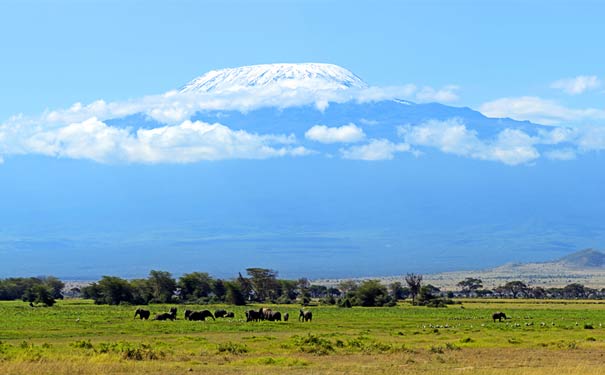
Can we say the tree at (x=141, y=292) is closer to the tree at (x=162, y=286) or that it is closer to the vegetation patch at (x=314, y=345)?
the tree at (x=162, y=286)

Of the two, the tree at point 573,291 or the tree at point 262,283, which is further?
the tree at point 573,291

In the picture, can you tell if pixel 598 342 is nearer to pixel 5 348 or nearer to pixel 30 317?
pixel 5 348

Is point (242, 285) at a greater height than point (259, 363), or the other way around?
point (242, 285)

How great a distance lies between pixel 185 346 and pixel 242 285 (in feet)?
211

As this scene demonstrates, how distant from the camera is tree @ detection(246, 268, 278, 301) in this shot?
101m

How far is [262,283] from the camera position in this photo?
102 metres

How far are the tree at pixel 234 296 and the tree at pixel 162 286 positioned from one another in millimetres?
6013

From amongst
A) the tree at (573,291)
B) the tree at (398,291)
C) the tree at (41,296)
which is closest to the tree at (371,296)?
the tree at (398,291)

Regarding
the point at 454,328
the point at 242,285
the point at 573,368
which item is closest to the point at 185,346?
the point at 573,368

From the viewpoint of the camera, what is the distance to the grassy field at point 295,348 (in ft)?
88.6

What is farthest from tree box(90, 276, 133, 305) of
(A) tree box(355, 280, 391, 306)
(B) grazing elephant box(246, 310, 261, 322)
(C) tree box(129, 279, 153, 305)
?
(B) grazing elephant box(246, 310, 261, 322)

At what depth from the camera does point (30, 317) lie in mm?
57156

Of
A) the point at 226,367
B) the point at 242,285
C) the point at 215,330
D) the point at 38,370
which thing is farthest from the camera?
the point at 242,285

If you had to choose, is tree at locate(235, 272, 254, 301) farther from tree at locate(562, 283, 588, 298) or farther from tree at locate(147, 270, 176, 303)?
tree at locate(562, 283, 588, 298)
